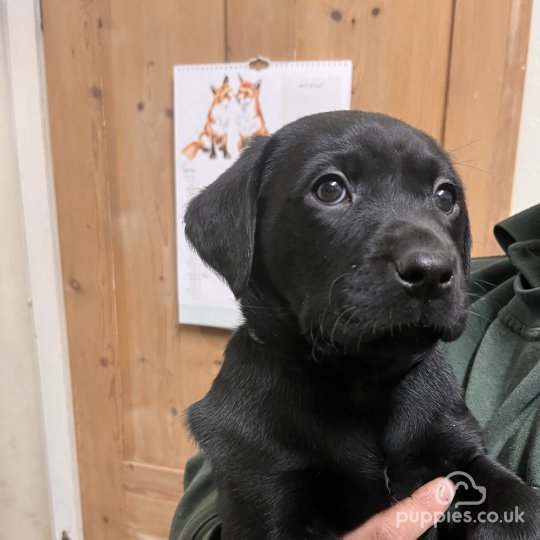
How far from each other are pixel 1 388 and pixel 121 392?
0.48 meters

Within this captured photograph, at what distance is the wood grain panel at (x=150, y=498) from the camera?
6.73ft

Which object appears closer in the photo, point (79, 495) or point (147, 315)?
point (147, 315)

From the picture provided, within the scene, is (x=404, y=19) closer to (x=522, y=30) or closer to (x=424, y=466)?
(x=522, y=30)

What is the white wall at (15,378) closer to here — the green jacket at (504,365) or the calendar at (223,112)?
the calendar at (223,112)

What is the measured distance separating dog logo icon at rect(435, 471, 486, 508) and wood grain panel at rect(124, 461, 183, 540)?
1453mm

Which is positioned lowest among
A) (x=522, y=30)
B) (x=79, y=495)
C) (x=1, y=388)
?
(x=79, y=495)

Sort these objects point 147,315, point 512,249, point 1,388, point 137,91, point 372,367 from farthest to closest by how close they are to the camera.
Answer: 1. point 1,388
2. point 147,315
3. point 137,91
4. point 512,249
5. point 372,367

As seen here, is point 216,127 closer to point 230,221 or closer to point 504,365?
point 230,221

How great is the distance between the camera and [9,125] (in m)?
1.84

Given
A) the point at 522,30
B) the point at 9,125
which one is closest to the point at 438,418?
the point at 522,30

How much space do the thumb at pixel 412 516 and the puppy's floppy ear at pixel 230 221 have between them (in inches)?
15.5

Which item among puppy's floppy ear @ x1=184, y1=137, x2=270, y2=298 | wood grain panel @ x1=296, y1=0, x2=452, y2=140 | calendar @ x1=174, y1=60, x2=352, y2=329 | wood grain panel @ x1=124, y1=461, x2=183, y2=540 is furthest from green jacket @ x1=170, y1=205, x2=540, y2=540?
wood grain panel @ x1=124, y1=461, x2=183, y2=540

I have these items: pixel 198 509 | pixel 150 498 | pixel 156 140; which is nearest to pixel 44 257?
pixel 156 140

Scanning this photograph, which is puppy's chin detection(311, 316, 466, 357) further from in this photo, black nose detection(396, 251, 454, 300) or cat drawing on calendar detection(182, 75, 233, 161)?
cat drawing on calendar detection(182, 75, 233, 161)
